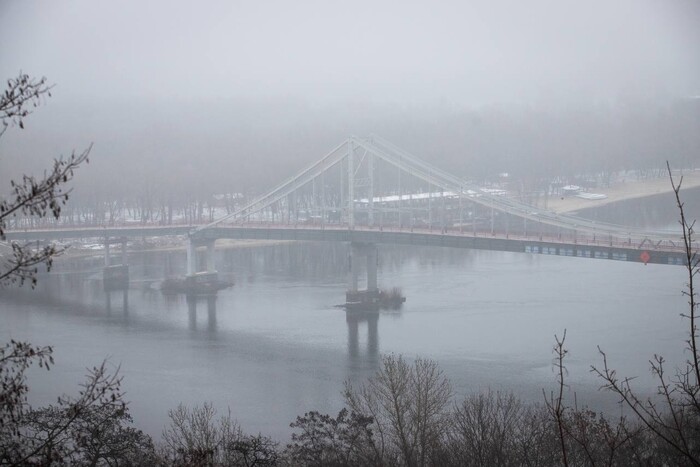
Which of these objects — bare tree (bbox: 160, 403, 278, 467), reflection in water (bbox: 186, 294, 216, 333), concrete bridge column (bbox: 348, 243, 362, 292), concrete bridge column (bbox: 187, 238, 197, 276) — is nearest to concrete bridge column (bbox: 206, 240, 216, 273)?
concrete bridge column (bbox: 187, 238, 197, 276)

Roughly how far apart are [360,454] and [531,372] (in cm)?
414

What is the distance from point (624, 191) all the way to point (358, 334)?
16431 millimetres

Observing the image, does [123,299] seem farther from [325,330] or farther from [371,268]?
[325,330]

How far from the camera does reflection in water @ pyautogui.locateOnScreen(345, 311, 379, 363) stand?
28.8 feet

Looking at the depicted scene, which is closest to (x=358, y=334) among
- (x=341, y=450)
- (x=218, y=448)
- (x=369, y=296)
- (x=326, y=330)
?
(x=326, y=330)

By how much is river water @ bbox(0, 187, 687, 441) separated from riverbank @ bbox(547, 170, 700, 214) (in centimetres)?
681

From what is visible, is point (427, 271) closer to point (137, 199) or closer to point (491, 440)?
point (137, 199)

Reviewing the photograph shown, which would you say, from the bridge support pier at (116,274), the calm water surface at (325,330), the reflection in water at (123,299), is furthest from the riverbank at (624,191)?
the reflection in water at (123,299)

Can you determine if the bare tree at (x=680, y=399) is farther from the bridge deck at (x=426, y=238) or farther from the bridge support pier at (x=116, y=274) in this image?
the bridge support pier at (x=116, y=274)

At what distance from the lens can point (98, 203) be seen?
2003 centimetres

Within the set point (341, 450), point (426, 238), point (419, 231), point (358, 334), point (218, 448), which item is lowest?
point (358, 334)

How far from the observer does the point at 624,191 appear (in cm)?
2433

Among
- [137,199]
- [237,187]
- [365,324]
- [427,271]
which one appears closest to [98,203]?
[137,199]

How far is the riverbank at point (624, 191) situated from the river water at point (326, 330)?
6812 millimetres
